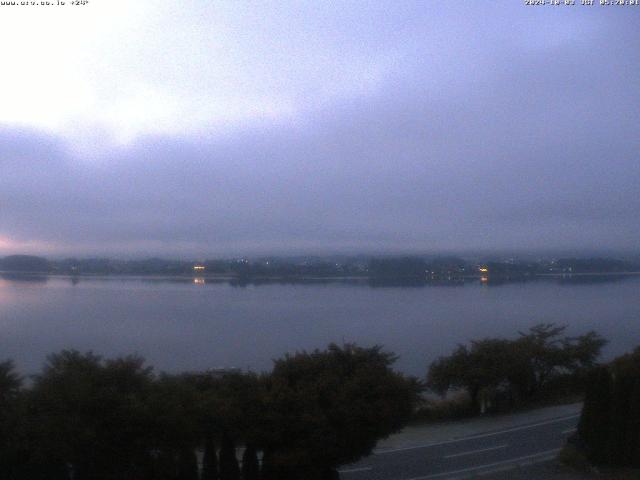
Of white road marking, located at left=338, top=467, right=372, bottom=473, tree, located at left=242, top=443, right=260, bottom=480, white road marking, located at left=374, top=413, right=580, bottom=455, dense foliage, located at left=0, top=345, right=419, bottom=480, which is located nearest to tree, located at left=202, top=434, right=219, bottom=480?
dense foliage, located at left=0, top=345, right=419, bottom=480

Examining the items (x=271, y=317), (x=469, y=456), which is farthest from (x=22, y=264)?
(x=469, y=456)

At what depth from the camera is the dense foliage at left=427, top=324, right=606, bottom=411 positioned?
2334 cm

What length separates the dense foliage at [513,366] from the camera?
2334 cm

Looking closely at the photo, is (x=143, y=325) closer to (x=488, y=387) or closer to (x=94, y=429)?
(x=488, y=387)

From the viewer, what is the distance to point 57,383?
10.2m

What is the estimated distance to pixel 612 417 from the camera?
1341cm

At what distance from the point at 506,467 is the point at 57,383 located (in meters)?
9.00

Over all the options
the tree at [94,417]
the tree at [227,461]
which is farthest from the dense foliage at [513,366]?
the tree at [94,417]

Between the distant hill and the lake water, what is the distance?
105cm

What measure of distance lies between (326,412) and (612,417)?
19.6 feet

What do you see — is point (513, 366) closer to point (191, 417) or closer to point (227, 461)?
point (227, 461)

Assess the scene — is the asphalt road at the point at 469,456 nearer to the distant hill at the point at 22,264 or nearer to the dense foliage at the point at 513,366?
the dense foliage at the point at 513,366

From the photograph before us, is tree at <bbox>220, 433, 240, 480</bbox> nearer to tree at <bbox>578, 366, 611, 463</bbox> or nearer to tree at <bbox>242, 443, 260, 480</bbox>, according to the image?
tree at <bbox>242, 443, 260, 480</bbox>

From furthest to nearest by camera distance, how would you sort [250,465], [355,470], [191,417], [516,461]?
[355,470] → [516,461] → [250,465] → [191,417]
